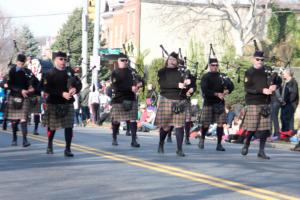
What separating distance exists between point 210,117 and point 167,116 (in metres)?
2.13

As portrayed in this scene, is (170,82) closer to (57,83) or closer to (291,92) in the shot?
(57,83)

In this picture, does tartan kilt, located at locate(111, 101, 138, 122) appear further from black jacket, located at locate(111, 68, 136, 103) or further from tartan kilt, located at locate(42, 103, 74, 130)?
tartan kilt, located at locate(42, 103, 74, 130)

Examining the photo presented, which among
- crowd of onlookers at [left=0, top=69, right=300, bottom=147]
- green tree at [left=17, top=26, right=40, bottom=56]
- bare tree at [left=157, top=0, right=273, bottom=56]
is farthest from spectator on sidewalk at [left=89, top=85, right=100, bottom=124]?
green tree at [left=17, top=26, right=40, bottom=56]

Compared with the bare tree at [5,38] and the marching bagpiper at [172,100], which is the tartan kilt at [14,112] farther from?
the bare tree at [5,38]

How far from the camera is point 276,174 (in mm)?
11773

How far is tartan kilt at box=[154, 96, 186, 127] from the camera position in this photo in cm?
1461

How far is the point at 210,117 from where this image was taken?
16.6m

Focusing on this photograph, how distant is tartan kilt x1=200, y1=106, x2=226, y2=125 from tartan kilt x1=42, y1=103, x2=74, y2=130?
335cm

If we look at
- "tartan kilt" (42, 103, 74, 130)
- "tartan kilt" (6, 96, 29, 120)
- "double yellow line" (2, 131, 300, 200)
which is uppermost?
"tartan kilt" (6, 96, 29, 120)

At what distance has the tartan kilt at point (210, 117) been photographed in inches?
652

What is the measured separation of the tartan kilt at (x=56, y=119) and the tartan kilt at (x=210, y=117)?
335cm

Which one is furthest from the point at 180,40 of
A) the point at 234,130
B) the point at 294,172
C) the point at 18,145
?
the point at 294,172

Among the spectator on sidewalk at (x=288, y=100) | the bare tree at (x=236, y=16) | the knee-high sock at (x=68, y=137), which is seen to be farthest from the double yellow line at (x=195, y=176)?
the bare tree at (x=236, y=16)

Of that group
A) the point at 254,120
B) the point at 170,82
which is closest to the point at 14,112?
the point at 170,82
